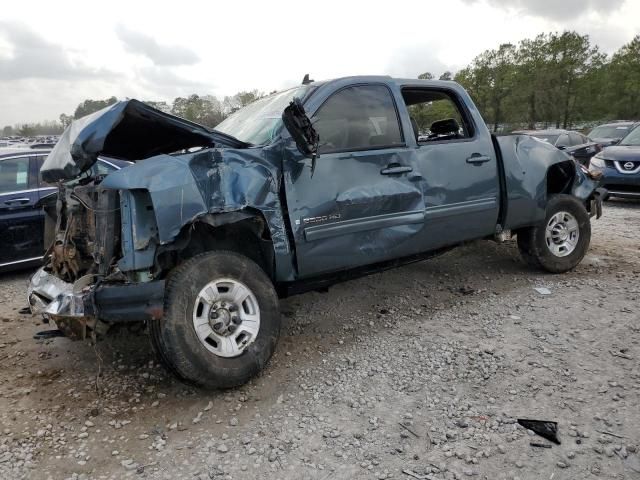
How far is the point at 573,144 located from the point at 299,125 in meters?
11.4

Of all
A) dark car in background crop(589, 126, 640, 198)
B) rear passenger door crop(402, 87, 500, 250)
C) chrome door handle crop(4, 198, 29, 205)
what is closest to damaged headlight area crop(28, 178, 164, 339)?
rear passenger door crop(402, 87, 500, 250)

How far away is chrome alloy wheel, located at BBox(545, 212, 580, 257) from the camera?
17.3 ft

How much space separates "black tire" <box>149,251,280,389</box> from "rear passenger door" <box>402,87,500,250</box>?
1.63 metres

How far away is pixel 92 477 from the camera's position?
96.7 inches

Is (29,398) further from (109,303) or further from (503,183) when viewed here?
(503,183)

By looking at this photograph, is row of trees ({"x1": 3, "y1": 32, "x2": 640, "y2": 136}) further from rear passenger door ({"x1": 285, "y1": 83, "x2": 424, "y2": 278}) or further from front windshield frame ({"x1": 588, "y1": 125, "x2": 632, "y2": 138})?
rear passenger door ({"x1": 285, "y1": 83, "x2": 424, "y2": 278})

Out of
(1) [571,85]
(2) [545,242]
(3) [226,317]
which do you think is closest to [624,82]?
(1) [571,85]

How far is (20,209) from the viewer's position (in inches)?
223

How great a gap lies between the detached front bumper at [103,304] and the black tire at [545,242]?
12.8 ft

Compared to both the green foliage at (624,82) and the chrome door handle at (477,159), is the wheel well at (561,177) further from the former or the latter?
the green foliage at (624,82)

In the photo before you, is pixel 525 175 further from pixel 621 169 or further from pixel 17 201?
pixel 621 169

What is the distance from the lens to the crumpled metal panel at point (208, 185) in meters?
2.92

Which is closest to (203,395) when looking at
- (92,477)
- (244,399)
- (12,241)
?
(244,399)

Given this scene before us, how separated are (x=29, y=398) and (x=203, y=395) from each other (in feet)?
3.70
